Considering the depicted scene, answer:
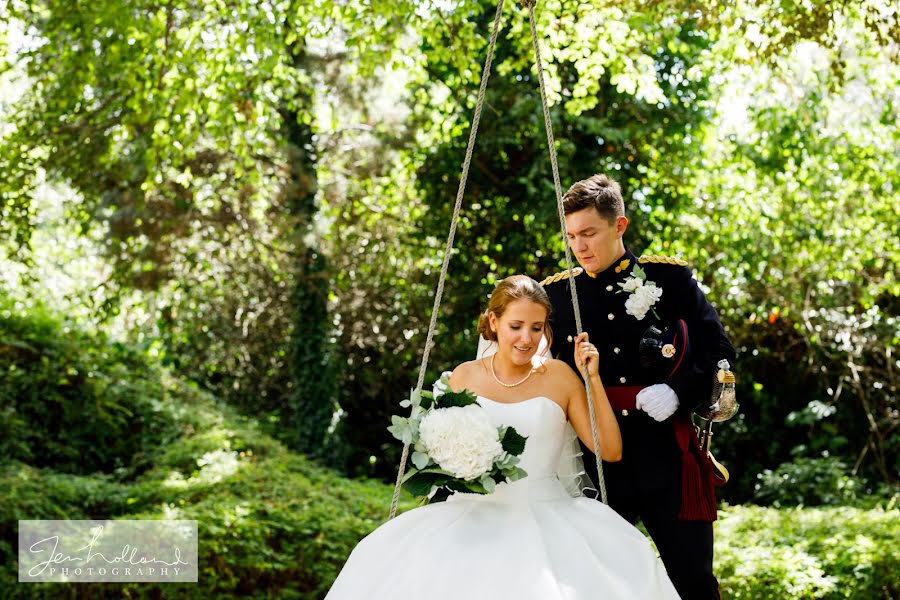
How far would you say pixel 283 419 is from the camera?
9.66 meters

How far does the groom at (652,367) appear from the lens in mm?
2797

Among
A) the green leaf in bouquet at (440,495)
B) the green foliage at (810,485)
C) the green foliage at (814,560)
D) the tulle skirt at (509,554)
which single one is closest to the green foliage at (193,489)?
the green foliage at (814,560)

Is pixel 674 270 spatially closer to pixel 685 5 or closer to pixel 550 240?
pixel 685 5

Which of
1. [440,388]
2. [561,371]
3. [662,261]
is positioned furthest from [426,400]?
[662,261]

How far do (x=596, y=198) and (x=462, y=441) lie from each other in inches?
32.6

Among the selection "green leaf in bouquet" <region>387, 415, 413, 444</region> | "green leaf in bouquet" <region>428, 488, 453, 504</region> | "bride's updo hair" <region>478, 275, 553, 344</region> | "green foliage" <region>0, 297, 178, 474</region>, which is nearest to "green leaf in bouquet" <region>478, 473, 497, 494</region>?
"green leaf in bouquet" <region>387, 415, 413, 444</region>

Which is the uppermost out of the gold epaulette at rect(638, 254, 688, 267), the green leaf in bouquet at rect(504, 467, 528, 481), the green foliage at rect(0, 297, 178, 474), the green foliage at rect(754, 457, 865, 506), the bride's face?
the gold epaulette at rect(638, 254, 688, 267)

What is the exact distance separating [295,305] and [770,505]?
4451mm

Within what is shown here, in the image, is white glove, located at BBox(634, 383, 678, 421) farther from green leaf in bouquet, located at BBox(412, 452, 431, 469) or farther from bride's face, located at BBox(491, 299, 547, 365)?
green leaf in bouquet, located at BBox(412, 452, 431, 469)

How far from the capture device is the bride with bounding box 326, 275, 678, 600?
242 cm

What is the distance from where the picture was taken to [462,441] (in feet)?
8.22

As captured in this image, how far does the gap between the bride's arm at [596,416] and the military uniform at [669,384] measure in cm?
12

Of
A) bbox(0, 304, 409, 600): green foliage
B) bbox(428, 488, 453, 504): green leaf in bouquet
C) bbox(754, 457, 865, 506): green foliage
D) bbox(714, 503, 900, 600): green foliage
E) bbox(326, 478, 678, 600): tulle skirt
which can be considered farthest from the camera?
bbox(754, 457, 865, 506): green foliage

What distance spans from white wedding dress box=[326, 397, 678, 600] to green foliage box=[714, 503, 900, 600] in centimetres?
274
